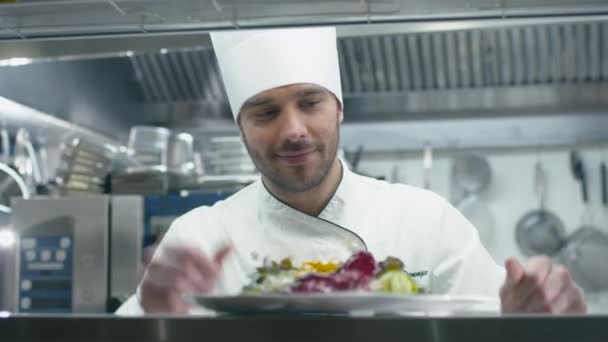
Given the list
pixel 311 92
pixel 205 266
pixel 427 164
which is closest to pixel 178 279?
pixel 205 266

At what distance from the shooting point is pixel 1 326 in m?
0.85

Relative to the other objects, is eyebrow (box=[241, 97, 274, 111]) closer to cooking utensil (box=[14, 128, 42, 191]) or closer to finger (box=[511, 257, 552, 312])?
finger (box=[511, 257, 552, 312])

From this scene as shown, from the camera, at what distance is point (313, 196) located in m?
1.72

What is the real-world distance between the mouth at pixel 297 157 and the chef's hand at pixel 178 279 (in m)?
0.49

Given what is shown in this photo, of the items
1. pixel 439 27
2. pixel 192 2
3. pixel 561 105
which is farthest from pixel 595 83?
pixel 192 2

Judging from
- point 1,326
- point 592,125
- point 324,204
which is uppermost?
point 592,125

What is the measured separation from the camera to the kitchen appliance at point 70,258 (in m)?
2.65

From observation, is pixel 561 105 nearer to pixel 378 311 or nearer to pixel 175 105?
pixel 175 105

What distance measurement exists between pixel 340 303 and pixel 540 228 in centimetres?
266

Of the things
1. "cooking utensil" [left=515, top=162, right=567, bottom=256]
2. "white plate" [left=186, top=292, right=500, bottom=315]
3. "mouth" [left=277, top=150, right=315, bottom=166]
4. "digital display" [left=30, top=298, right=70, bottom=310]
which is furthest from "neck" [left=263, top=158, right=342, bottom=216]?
"cooking utensil" [left=515, top=162, right=567, bottom=256]

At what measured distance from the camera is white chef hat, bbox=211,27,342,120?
5.56 feet

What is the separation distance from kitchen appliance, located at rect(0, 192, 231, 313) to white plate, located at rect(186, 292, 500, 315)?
6.11 feet

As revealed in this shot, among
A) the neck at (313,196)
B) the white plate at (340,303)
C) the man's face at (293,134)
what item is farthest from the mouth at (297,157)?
the white plate at (340,303)

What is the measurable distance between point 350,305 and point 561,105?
255cm
